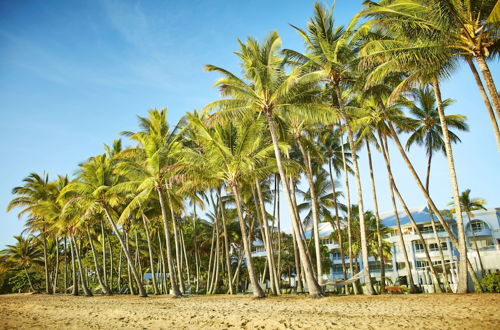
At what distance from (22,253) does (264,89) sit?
37.9m

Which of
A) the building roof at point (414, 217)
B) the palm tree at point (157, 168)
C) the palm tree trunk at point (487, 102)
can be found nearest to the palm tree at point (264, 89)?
the palm tree at point (157, 168)

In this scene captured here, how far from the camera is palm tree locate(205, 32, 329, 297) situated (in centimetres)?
1473

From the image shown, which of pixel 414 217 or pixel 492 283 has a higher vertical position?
pixel 414 217

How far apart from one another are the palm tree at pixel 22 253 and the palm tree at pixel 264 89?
1375 inches

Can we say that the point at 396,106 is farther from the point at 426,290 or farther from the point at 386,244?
the point at 386,244

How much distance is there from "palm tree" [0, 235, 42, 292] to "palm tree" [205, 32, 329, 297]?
34914 mm

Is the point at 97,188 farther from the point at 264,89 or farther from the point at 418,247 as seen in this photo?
the point at 418,247

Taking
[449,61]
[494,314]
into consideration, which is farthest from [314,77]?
[494,314]

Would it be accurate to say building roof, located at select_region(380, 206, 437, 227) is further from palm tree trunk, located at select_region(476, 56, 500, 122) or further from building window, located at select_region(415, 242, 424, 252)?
palm tree trunk, located at select_region(476, 56, 500, 122)

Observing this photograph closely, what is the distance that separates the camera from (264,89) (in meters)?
14.9

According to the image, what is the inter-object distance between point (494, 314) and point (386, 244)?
25.9 m

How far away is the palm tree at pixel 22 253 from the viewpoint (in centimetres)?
3722

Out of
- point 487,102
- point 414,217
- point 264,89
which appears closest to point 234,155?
point 264,89

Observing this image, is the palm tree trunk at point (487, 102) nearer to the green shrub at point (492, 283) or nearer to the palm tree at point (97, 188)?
the green shrub at point (492, 283)
